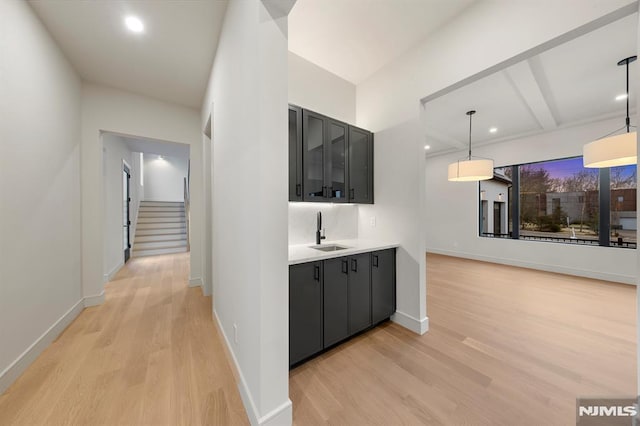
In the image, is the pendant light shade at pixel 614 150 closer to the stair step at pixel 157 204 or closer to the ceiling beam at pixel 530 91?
the ceiling beam at pixel 530 91

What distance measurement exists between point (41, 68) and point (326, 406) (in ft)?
12.1

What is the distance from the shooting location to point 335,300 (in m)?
1.90

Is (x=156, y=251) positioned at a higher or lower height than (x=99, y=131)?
lower

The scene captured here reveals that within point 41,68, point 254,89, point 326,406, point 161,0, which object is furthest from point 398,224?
point 41,68

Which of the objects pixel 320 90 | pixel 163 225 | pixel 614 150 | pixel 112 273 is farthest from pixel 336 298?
pixel 163 225

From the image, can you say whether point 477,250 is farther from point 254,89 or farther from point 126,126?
point 126,126

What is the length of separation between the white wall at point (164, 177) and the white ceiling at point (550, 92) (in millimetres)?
8939

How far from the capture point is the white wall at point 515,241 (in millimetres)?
3896

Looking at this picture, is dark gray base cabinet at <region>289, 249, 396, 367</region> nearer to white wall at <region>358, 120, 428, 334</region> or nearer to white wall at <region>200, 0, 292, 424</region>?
white wall at <region>358, 120, 428, 334</region>

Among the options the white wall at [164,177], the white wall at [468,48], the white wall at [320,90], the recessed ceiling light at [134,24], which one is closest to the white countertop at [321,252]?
the white wall at [468,48]

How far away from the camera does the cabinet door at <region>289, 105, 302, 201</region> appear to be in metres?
2.00

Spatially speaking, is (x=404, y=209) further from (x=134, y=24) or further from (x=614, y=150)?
(x=134, y=24)

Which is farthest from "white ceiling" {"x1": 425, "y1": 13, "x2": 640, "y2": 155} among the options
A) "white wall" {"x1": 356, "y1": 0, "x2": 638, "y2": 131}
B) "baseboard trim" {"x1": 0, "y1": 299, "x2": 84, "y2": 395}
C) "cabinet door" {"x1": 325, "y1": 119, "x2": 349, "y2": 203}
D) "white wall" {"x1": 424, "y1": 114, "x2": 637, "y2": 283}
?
"baseboard trim" {"x1": 0, "y1": 299, "x2": 84, "y2": 395}

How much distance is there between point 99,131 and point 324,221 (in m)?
3.21
